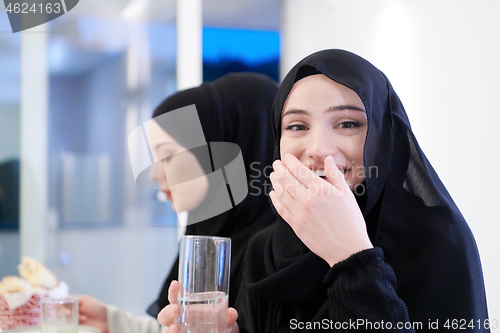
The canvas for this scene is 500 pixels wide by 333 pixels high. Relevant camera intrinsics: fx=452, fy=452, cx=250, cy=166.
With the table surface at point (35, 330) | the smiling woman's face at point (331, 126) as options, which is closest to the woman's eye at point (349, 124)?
the smiling woman's face at point (331, 126)

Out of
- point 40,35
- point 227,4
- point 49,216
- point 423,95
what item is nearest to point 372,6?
point 423,95

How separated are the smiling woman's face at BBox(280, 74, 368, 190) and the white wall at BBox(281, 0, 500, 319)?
411 mm

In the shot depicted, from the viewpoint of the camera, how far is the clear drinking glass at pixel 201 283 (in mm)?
806

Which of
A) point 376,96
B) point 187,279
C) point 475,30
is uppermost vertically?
point 475,30

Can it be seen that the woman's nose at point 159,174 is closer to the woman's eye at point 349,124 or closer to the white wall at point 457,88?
the woman's eye at point 349,124

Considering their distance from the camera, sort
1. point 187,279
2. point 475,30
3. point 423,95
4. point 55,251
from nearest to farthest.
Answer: point 187,279
point 475,30
point 423,95
point 55,251

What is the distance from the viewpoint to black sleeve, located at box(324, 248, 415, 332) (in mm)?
771

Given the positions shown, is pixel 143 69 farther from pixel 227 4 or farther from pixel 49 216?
pixel 49 216

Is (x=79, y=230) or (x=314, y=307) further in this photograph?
(x=79, y=230)

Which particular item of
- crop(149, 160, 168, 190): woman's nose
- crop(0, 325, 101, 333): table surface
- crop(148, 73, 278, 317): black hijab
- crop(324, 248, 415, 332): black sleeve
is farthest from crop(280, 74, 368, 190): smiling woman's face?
crop(0, 325, 101, 333): table surface

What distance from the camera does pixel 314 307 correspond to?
100cm

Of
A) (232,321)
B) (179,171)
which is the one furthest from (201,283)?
(179,171)

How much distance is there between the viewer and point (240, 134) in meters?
1.50

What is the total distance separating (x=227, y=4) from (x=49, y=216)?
5.20 feet
